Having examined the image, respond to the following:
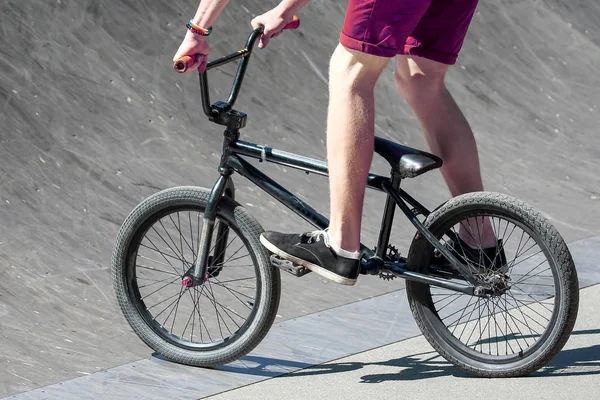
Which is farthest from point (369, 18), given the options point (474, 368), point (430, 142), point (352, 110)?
point (474, 368)

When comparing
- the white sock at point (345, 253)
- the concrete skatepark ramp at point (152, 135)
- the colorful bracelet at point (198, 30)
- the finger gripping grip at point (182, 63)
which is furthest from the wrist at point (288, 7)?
the concrete skatepark ramp at point (152, 135)

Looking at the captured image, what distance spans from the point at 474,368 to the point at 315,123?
2.70 meters

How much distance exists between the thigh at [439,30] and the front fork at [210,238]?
2.50ft

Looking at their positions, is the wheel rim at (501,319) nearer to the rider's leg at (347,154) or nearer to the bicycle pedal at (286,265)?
the rider's leg at (347,154)

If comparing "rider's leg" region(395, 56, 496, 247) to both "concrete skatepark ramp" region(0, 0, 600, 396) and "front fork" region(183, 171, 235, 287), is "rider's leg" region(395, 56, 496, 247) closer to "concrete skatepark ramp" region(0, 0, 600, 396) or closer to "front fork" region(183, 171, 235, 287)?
"front fork" region(183, 171, 235, 287)

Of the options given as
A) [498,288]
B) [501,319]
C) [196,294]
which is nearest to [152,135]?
[196,294]

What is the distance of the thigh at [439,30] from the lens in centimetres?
354

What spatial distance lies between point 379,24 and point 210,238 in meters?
0.95

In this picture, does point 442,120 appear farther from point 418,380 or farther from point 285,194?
point 418,380

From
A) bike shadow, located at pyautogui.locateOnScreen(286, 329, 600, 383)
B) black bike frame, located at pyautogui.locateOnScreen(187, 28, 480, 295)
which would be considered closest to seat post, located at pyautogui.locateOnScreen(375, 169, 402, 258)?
black bike frame, located at pyautogui.locateOnScreen(187, 28, 480, 295)

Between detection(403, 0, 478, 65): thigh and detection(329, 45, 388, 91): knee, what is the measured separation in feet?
0.97

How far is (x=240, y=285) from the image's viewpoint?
4.35 metres

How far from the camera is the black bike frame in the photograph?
11.3 feet

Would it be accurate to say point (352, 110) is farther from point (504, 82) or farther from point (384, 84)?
point (504, 82)
